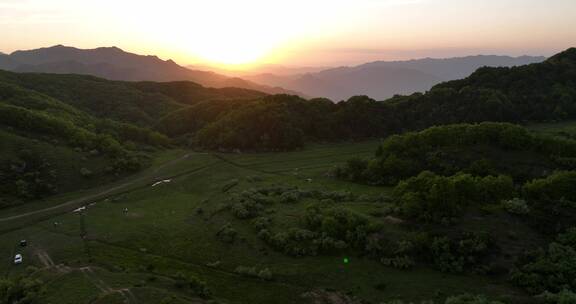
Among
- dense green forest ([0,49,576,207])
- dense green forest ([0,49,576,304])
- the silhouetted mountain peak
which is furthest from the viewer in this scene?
the silhouetted mountain peak

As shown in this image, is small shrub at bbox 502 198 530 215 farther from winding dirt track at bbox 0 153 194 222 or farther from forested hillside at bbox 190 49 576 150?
winding dirt track at bbox 0 153 194 222

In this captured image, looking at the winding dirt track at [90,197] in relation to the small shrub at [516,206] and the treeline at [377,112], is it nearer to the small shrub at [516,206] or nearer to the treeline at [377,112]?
the treeline at [377,112]

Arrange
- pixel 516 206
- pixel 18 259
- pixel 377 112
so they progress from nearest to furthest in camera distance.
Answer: pixel 18 259
pixel 516 206
pixel 377 112

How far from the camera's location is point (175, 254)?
5566 cm

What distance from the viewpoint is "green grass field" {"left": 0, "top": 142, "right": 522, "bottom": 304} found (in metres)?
45.1

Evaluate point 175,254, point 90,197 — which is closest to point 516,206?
point 175,254

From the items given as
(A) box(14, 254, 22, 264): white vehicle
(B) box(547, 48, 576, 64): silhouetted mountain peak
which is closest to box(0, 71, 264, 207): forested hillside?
(A) box(14, 254, 22, 264): white vehicle

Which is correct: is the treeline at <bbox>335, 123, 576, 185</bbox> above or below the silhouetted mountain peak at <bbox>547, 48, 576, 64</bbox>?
below

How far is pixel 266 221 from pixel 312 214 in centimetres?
754

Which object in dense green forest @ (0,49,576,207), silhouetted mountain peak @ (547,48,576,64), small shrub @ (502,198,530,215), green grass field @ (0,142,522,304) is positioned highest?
silhouetted mountain peak @ (547,48,576,64)

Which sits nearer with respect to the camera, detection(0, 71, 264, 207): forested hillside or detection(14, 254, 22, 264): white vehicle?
detection(14, 254, 22, 264): white vehicle

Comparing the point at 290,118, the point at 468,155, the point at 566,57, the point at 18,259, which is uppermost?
the point at 566,57

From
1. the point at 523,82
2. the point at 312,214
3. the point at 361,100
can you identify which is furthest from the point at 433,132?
the point at 523,82

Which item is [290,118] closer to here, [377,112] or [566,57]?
[377,112]
